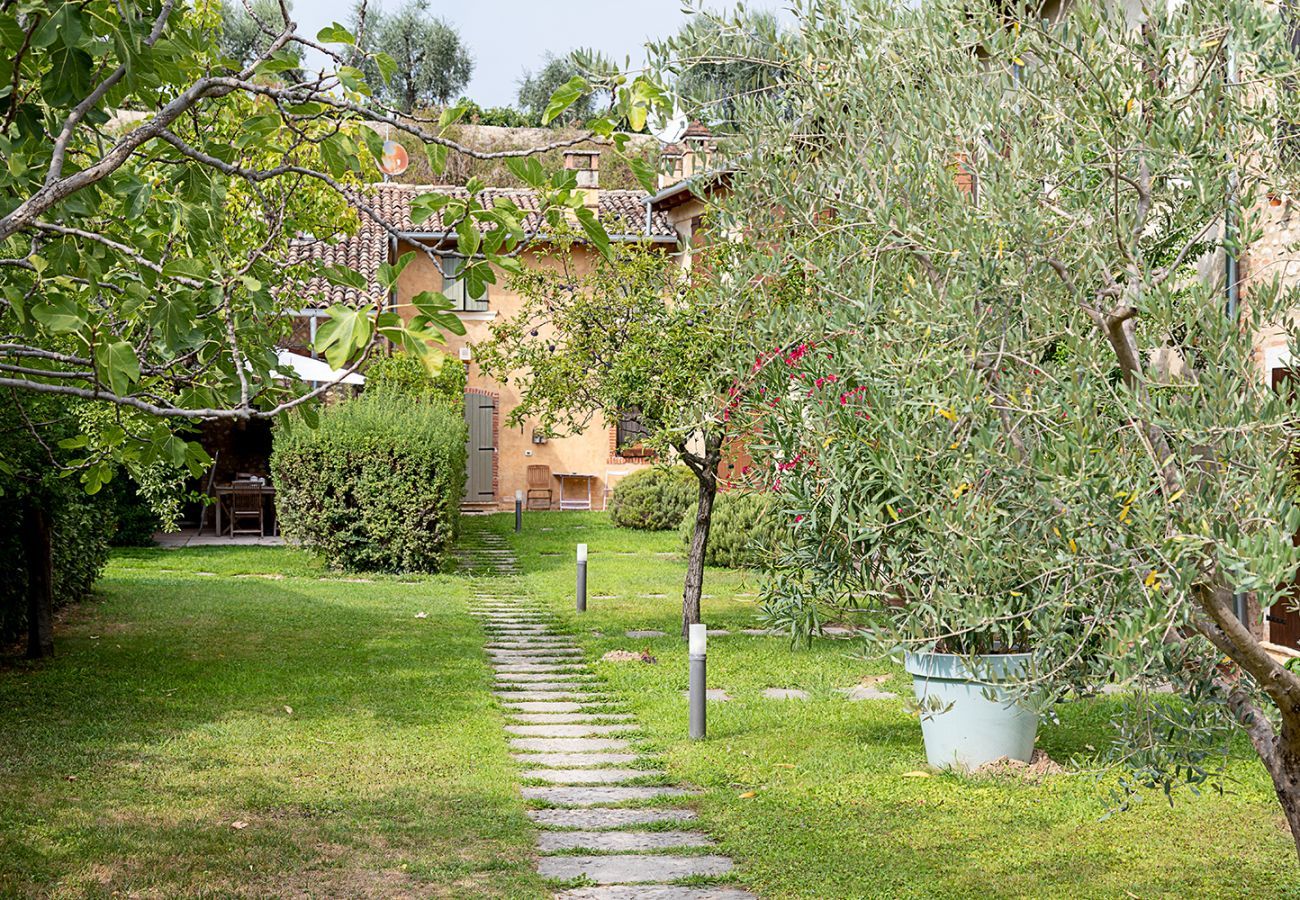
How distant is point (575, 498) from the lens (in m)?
29.4

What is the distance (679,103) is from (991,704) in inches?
161

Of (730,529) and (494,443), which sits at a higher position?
(494,443)

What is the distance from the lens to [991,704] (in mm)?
7543

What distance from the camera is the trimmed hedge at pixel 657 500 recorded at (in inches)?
963

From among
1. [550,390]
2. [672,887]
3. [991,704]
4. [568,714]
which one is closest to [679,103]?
[672,887]

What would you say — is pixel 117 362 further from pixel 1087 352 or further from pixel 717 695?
pixel 717 695

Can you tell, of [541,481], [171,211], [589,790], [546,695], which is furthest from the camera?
[541,481]

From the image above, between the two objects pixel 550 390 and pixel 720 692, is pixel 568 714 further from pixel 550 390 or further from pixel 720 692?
pixel 550 390

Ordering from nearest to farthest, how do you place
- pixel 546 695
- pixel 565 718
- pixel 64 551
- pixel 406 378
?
pixel 565 718
pixel 546 695
pixel 64 551
pixel 406 378

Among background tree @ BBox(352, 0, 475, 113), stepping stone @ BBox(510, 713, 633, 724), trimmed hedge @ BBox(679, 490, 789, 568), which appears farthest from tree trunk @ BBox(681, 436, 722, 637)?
background tree @ BBox(352, 0, 475, 113)

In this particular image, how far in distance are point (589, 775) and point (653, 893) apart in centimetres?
225

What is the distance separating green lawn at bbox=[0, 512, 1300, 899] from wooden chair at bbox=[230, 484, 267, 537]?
29.5 feet

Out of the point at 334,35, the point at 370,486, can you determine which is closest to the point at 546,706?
the point at 334,35

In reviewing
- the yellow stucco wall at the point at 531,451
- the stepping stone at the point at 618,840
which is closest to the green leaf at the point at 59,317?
the stepping stone at the point at 618,840
